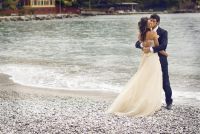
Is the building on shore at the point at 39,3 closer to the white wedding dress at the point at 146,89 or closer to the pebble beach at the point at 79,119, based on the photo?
the pebble beach at the point at 79,119

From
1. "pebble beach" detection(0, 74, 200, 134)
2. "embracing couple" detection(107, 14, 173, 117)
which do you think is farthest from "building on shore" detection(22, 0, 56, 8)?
"embracing couple" detection(107, 14, 173, 117)

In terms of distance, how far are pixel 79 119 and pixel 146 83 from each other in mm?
1738

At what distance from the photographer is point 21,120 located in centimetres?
1059

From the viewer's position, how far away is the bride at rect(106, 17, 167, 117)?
1066 centimetres

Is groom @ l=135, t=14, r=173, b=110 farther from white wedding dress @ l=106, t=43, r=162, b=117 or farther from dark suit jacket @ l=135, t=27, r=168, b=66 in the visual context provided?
white wedding dress @ l=106, t=43, r=162, b=117

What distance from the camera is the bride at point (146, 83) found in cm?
1066

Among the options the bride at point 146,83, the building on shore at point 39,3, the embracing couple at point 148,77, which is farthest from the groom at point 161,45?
the building on shore at point 39,3

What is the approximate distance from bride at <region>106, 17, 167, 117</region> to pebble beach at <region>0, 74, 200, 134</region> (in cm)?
26

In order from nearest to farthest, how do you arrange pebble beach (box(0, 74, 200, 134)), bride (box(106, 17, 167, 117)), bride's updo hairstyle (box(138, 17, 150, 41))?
pebble beach (box(0, 74, 200, 134)), bride's updo hairstyle (box(138, 17, 150, 41)), bride (box(106, 17, 167, 117))

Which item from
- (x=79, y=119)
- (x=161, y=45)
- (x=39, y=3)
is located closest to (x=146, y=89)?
(x=161, y=45)

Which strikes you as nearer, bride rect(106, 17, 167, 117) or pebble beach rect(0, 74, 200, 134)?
pebble beach rect(0, 74, 200, 134)

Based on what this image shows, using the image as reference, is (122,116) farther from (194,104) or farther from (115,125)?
(194,104)

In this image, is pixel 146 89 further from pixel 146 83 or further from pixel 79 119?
pixel 79 119

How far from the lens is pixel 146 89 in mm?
10680
